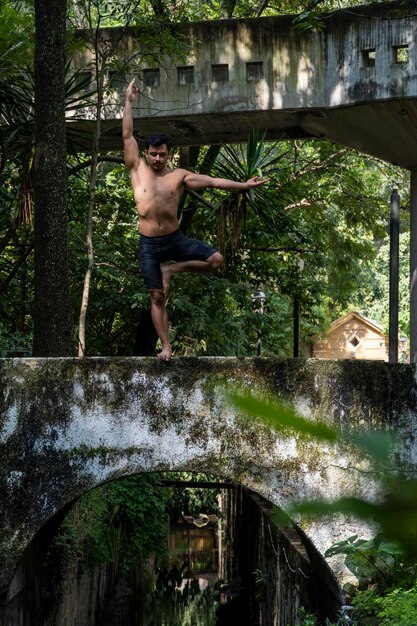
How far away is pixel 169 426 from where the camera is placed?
6.97 m

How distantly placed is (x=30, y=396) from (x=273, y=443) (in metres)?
1.62

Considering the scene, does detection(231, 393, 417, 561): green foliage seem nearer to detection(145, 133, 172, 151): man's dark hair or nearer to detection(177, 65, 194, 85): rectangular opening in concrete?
detection(145, 133, 172, 151): man's dark hair

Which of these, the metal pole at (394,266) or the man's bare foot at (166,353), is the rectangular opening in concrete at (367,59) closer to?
the metal pole at (394,266)

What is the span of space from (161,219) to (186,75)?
4.38m

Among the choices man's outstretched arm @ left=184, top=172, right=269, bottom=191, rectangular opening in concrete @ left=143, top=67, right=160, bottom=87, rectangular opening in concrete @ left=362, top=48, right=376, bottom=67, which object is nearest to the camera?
man's outstretched arm @ left=184, top=172, right=269, bottom=191

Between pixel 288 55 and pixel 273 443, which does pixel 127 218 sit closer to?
pixel 288 55

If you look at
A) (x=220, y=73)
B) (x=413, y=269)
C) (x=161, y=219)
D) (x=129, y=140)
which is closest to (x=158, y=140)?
(x=129, y=140)

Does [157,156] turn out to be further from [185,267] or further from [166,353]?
[166,353]

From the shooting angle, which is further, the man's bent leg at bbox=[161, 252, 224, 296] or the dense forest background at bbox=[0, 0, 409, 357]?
the dense forest background at bbox=[0, 0, 409, 357]

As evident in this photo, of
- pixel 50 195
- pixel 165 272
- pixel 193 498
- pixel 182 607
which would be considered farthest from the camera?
pixel 193 498

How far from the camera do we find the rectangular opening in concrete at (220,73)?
10352mm

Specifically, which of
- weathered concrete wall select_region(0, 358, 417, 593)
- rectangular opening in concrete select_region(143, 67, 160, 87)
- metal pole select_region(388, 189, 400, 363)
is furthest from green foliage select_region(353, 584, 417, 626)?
rectangular opening in concrete select_region(143, 67, 160, 87)

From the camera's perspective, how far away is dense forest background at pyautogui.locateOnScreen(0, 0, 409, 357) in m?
8.09

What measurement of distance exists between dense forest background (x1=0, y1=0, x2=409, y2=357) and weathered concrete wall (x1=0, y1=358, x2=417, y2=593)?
96cm
